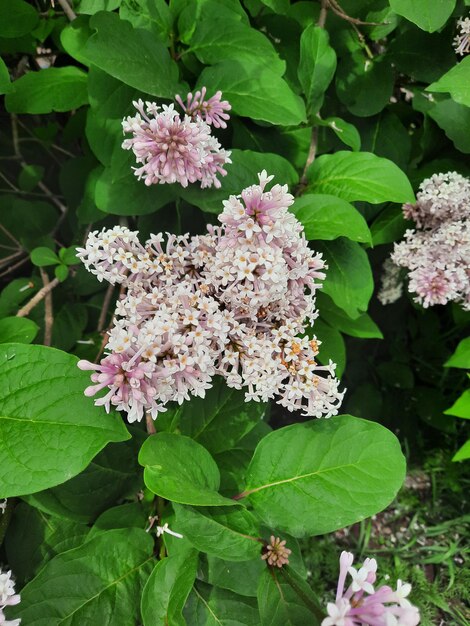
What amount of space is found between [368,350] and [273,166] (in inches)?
41.4

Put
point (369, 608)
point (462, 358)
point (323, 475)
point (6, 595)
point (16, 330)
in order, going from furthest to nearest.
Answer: point (462, 358), point (16, 330), point (323, 475), point (6, 595), point (369, 608)

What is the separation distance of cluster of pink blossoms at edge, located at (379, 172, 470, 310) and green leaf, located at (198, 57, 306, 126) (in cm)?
32

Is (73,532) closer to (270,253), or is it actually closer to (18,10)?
(270,253)

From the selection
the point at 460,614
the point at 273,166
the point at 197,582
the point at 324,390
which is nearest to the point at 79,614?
the point at 197,582

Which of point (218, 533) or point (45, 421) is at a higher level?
point (45, 421)

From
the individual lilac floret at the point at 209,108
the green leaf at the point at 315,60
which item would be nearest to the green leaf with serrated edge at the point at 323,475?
the individual lilac floret at the point at 209,108

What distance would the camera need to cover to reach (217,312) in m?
0.79

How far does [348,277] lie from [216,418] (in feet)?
1.17

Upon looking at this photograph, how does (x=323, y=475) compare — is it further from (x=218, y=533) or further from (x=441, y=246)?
(x=441, y=246)

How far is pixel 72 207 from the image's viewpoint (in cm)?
134

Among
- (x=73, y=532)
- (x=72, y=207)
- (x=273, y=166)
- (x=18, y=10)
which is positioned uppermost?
(x=18, y=10)

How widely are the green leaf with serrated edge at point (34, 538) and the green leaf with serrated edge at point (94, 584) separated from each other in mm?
145

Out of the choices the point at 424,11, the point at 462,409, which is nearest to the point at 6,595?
the point at 462,409

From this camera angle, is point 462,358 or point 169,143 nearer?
point 169,143
